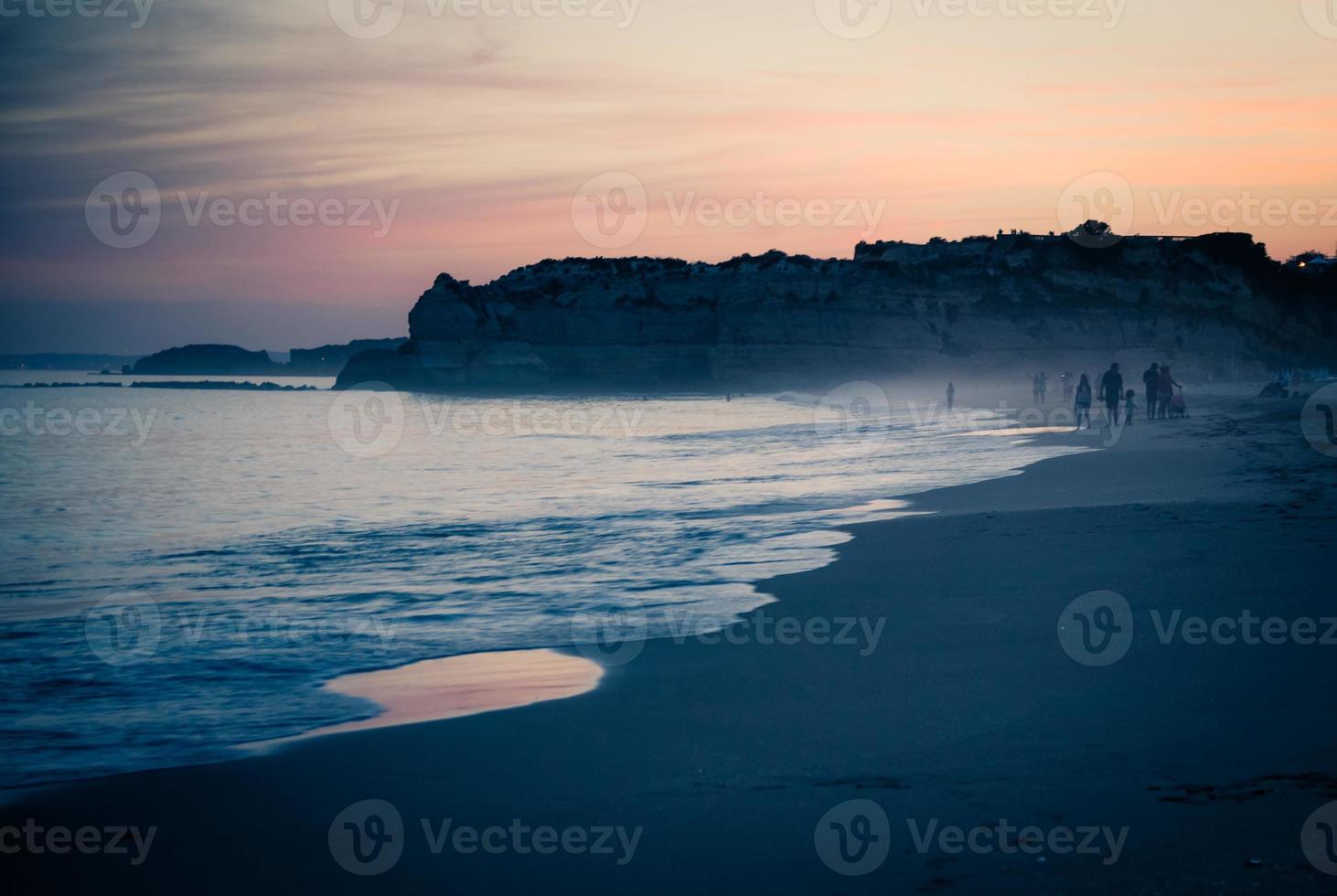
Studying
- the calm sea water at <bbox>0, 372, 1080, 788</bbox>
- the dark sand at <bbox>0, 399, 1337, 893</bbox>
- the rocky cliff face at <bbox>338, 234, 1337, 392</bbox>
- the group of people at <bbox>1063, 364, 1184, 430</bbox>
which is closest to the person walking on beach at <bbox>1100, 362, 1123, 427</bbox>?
the group of people at <bbox>1063, 364, 1184, 430</bbox>

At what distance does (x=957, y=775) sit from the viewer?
4.00 m

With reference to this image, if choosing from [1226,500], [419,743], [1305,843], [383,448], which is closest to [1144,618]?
[1305,843]

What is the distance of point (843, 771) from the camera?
13.7ft

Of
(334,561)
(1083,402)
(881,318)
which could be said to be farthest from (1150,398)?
(881,318)

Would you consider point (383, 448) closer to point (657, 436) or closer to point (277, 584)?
point (657, 436)

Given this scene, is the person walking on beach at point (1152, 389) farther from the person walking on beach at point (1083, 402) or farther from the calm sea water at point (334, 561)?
the calm sea water at point (334, 561)

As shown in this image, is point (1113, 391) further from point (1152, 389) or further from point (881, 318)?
point (881, 318)

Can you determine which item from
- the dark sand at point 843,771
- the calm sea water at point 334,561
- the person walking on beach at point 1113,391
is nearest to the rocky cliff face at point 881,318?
the person walking on beach at point 1113,391

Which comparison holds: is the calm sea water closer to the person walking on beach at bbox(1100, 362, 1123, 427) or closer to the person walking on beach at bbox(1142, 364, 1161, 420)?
the person walking on beach at bbox(1100, 362, 1123, 427)

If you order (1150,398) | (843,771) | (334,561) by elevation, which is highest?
(1150,398)

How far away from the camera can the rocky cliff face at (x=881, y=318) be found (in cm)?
9850

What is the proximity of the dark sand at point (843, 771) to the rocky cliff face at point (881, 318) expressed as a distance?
9259 centimetres

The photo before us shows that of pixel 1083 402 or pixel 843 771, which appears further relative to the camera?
pixel 1083 402

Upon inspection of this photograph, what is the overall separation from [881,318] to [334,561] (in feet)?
321
